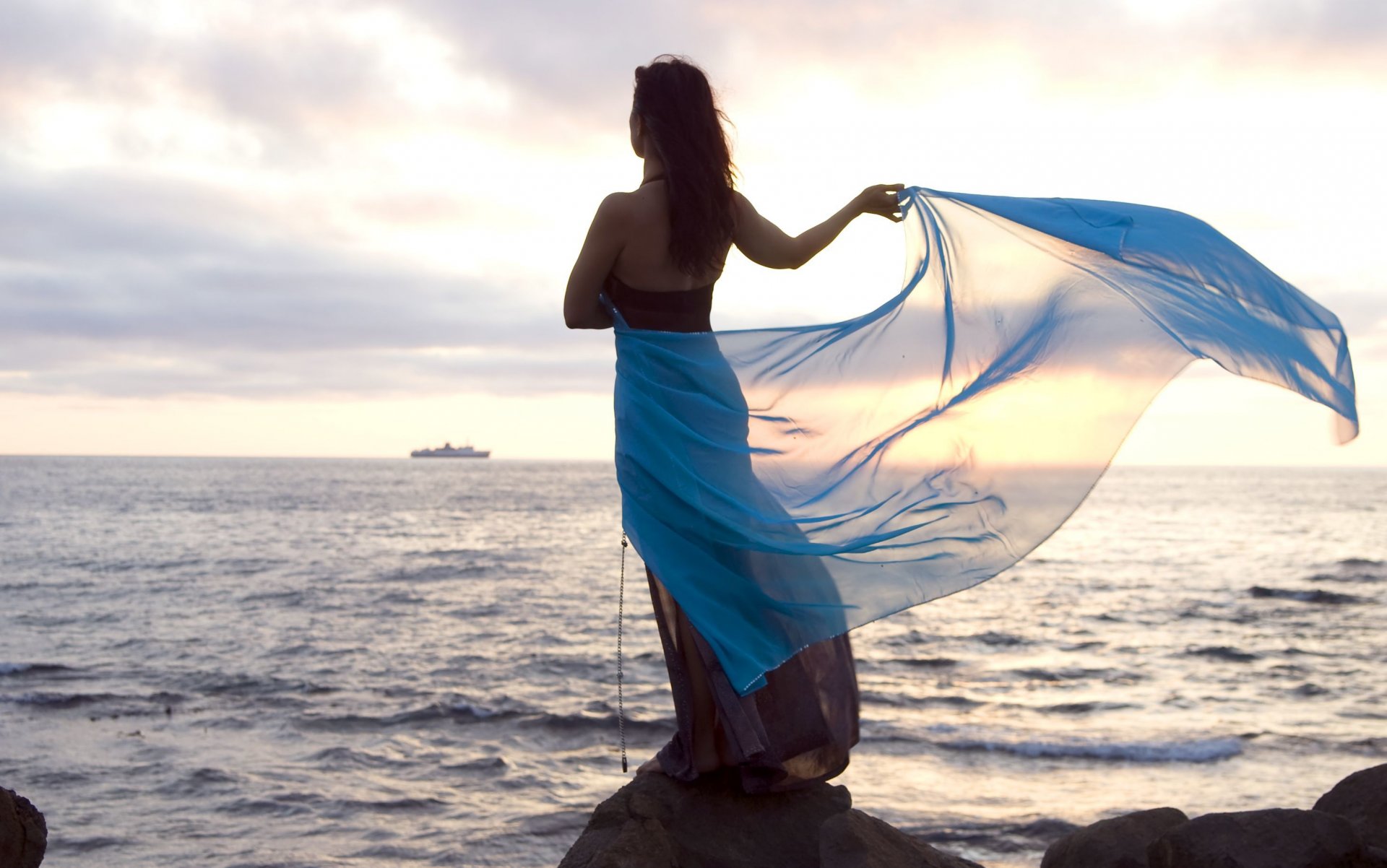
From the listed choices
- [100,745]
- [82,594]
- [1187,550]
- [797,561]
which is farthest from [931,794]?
[1187,550]

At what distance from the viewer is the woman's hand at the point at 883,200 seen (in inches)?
156

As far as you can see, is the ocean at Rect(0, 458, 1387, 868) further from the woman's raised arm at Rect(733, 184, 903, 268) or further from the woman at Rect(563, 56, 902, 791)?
the woman's raised arm at Rect(733, 184, 903, 268)

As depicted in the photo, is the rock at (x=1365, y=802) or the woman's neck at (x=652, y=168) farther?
the rock at (x=1365, y=802)

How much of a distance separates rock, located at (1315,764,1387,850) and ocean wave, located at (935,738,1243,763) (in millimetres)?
4840

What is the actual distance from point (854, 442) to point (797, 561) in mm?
533

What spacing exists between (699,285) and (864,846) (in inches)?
77.8

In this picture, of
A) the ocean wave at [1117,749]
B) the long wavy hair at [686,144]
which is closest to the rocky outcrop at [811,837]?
the long wavy hair at [686,144]

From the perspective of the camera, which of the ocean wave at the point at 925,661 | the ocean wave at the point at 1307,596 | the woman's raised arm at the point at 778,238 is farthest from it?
the ocean wave at the point at 1307,596

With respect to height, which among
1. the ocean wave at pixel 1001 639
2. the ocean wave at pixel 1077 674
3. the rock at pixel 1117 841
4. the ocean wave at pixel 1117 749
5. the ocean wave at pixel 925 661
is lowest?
the ocean wave at pixel 1001 639

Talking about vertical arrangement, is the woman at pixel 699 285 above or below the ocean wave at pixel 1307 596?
above

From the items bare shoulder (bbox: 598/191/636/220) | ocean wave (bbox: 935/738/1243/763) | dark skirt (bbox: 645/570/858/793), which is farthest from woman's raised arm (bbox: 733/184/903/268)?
ocean wave (bbox: 935/738/1243/763)

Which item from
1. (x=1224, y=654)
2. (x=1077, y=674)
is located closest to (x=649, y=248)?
(x=1077, y=674)

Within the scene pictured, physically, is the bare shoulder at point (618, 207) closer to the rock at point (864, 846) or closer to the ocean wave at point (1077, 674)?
the rock at point (864, 846)

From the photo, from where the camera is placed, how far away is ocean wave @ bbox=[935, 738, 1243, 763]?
924 cm
